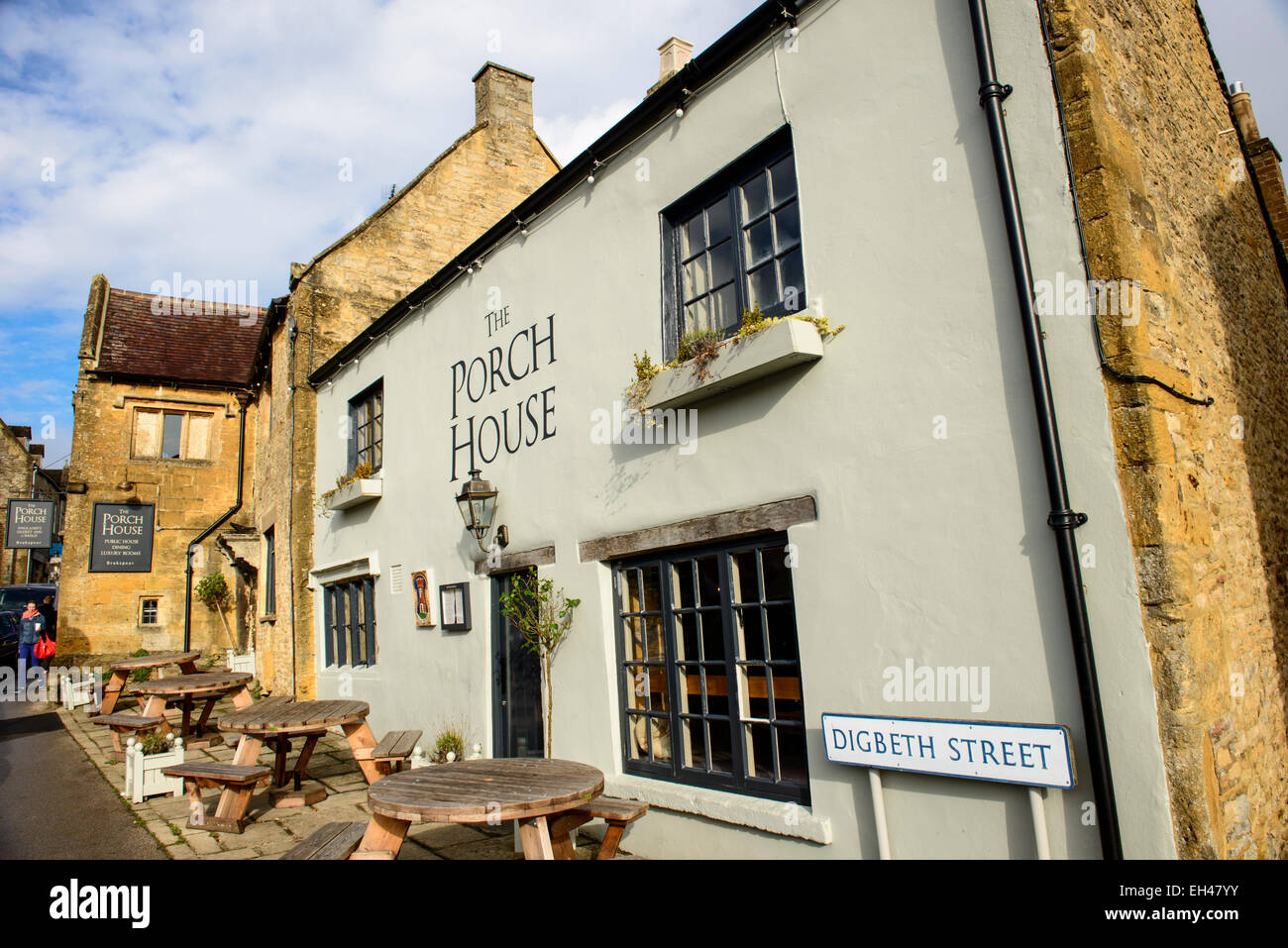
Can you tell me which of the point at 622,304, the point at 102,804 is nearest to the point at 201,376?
the point at 102,804

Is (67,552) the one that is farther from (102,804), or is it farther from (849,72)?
(849,72)

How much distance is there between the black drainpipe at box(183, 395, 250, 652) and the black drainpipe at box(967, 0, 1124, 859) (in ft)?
62.9

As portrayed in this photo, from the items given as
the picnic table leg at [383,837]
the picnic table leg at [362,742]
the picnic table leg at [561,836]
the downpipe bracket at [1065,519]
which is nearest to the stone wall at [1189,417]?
the downpipe bracket at [1065,519]

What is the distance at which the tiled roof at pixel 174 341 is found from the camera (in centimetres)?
1892

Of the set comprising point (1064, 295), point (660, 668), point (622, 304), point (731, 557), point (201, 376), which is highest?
point (201, 376)

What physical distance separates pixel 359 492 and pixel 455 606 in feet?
8.37

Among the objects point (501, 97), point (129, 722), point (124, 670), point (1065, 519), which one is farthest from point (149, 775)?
point (501, 97)

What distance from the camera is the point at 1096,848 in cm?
321

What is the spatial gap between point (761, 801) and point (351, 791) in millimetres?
4529

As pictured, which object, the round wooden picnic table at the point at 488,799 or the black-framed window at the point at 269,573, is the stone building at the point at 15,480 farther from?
the round wooden picnic table at the point at 488,799

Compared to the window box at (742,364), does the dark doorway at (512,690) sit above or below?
below

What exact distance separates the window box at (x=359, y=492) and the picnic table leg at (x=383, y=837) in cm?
625

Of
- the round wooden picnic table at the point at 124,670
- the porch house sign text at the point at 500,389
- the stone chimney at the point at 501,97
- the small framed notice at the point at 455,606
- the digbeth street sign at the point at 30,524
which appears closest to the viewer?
the porch house sign text at the point at 500,389

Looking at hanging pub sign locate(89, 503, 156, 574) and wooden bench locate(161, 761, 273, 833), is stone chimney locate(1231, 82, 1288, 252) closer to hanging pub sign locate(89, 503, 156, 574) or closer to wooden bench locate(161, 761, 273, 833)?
wooden bench locate(161, 761, 273, 833)
